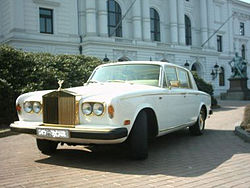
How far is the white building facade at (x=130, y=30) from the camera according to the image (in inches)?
1142

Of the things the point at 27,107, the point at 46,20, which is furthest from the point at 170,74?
the point at 46,20

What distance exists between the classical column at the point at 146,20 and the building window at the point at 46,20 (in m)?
11.7

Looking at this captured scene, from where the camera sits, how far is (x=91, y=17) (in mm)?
31750

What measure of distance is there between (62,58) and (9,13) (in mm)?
18120

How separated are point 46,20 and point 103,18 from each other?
625 cm

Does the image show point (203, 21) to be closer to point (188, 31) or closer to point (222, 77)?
point (188, 31)

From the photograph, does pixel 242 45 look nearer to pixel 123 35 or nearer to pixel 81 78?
pixel 123 35

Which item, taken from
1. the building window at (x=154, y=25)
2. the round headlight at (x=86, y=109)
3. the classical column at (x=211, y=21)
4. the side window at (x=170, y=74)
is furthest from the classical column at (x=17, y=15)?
the classical column at (x=211, y=21)

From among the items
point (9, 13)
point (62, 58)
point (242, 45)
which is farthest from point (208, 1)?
point (62, 58)

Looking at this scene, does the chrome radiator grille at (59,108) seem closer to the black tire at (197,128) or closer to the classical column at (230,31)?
the black tire at (197,128)

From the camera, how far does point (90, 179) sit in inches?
Result: 159

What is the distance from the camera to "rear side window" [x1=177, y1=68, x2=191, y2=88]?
689 centimetres

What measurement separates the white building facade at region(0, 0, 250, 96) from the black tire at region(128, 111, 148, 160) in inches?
995

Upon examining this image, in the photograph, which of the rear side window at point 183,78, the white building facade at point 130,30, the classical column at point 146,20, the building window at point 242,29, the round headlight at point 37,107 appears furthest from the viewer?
the building window at point 242,29
